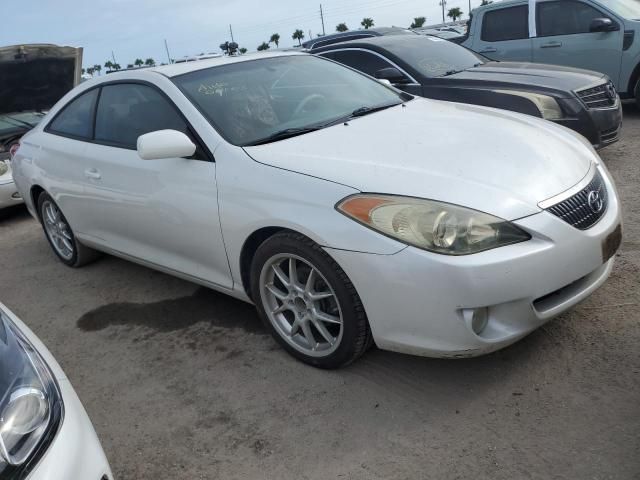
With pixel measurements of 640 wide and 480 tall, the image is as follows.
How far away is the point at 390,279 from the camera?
2.40 meters

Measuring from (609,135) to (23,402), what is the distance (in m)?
5.52

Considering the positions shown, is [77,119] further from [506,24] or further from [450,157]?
[506,24]

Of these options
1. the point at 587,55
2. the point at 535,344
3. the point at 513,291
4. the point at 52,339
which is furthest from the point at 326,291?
the point at 587,55

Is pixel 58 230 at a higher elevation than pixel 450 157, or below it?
below

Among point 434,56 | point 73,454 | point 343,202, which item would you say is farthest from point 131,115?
point 434,56

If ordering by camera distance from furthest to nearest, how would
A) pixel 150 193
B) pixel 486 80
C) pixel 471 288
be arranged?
1. pixel 486 80
2. pixel 150 193
3. pixel 471 288

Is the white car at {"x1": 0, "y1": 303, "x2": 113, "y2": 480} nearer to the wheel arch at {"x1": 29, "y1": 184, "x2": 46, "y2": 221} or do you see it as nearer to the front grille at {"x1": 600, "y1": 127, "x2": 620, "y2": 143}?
the wheel arch at {"x1": 29, "y1": 184, "x2": 46, "y2": 221}

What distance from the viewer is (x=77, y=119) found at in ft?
14.2

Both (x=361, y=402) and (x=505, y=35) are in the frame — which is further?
(x=505, y=35)

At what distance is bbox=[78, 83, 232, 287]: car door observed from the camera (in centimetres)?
315

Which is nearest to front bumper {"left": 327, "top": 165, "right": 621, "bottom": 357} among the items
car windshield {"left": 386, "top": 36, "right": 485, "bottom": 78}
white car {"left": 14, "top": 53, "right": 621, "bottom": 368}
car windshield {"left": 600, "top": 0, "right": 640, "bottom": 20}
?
white car {"left": 14, "top": 53, "right": 621, "bottom": 368}

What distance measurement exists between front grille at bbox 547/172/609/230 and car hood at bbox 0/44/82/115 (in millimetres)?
5887

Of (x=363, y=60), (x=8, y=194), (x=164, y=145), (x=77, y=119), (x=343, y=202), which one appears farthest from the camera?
(x=363, y=60)

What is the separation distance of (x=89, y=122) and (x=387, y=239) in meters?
2.69
